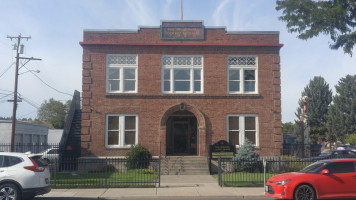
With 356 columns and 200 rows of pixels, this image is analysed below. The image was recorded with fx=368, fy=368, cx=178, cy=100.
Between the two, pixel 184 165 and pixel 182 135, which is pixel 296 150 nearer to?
pixel 182 135

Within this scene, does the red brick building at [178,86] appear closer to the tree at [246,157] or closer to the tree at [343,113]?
the tree at [246,157]

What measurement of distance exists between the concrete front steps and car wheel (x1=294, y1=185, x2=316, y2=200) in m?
9.35

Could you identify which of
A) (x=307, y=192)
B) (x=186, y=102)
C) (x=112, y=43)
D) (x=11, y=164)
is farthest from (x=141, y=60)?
(x=307, y=192)

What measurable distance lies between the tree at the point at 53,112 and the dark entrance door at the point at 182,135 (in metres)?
46.9

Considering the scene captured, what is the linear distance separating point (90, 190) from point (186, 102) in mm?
9188

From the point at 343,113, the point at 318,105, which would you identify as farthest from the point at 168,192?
the point at 343,113

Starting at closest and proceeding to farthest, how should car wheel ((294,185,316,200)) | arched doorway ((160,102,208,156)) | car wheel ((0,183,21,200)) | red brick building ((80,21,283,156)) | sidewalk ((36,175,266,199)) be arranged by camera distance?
car wheel ((0,183,21,200)) < car wheel ((294,185,316,200)) < sidewalk ((36,175,266,199)) < arched doorway ((160,102,208,156)) < red brick building ((80,21,283,156))

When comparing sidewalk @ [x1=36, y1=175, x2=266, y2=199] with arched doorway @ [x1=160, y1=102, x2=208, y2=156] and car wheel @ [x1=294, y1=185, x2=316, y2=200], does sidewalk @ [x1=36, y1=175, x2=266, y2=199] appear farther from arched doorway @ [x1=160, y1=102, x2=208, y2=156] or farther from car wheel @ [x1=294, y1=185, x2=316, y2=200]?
arched doorway @ [x1=160, y1=102, x2=208, y2=156]

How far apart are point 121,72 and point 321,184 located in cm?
1427

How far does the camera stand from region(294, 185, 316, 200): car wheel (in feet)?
36.8

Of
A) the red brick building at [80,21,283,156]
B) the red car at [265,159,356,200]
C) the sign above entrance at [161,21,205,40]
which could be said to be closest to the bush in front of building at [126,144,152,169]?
the red brick building at [80,21,283,156]

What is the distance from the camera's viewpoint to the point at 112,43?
2222 centimetres

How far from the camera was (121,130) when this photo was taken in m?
22.1

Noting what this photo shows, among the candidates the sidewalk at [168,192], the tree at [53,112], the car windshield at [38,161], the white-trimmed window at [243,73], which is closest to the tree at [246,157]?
the sidewalk at [168,192]
